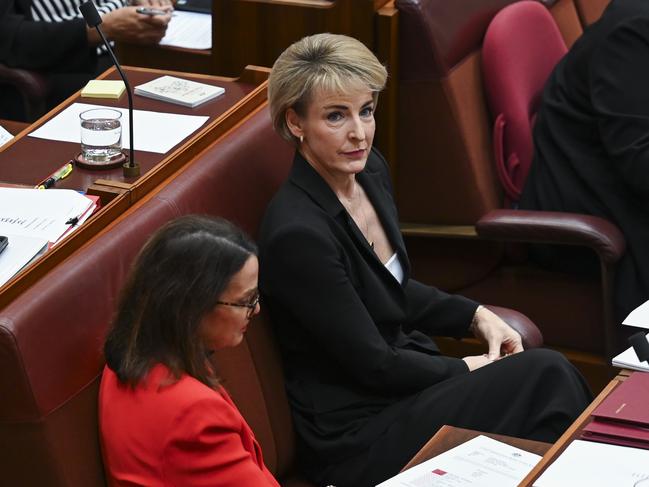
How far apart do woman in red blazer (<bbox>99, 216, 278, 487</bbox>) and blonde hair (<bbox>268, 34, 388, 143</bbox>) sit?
0.60 m

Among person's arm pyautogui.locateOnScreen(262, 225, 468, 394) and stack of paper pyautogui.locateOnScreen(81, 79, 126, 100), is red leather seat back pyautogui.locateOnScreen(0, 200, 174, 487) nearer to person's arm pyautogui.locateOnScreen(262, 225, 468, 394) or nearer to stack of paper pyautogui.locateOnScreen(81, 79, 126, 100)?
person's arm pyautogui.locateOnScreen(262, 225, 468, 394)

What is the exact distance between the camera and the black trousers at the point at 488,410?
7.48 feet

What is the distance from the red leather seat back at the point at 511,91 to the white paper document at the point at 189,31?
759 mm

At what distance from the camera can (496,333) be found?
2561mm

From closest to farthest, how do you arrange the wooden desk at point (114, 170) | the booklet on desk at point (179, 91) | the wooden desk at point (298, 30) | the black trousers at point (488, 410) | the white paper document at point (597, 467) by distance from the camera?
the white paper document at point (597, 467)
the wooden desk at point (114, 170)
the black trousers at point (488, 410)
the booklet on desk at point (179, 91)
the wooden desk at point (298, 30)

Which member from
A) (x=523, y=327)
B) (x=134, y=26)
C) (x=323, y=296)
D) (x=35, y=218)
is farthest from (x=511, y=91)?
(x=35, y=218)

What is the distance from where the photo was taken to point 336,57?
232 centimetres

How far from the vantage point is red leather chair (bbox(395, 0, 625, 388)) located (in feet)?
9.91

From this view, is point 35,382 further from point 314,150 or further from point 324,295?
point 314,150

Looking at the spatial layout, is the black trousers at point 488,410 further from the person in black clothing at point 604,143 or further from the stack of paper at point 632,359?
the person in black clothing at point 604,143

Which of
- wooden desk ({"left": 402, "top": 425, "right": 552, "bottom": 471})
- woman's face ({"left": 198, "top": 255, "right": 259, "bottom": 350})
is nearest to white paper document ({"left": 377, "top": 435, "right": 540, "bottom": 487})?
wooden desk ({"left": 402, "top": 425, "right": 552, "bottom": 471})

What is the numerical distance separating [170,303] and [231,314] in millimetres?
102

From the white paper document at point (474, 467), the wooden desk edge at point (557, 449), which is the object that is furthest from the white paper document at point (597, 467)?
the white paper document at point (474, 467)

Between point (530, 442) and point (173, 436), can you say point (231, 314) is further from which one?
point (530, 442)
